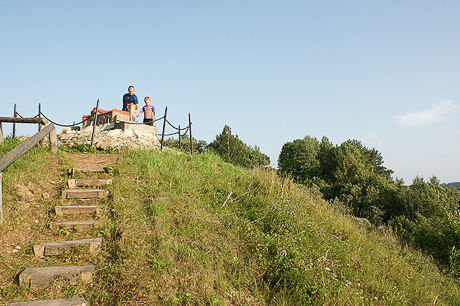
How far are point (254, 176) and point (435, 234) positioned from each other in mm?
13145

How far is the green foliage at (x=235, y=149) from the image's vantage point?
4144 cm

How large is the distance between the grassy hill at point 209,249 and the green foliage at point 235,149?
32973 mm

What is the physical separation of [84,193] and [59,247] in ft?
6.14

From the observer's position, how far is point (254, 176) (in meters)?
8.20

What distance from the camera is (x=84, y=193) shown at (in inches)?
253

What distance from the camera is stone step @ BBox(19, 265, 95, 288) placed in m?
4.07

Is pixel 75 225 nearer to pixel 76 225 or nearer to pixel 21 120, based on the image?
pixel 76 225

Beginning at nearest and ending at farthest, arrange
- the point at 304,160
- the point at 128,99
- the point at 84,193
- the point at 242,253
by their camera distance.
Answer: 1. the point at 242,253
2. the point at 84,193
3. the point at 128,99
4. the point at 304,160

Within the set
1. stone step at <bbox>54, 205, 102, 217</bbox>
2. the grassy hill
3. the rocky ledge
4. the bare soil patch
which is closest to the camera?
the grassy hill

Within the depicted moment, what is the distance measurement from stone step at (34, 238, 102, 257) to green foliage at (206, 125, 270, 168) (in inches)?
1381

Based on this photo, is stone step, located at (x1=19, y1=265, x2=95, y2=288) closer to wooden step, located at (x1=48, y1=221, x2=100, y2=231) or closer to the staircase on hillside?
the staircase on hillside

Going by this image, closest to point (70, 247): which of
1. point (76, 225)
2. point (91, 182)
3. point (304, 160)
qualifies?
point (76, 225)

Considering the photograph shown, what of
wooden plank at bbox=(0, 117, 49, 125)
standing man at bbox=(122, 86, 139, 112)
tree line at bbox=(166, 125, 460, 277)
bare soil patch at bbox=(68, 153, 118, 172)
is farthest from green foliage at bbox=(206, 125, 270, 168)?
wooden plank at bbox=(0, 117, 49, 125)

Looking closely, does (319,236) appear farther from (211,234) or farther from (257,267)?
(211,234)
